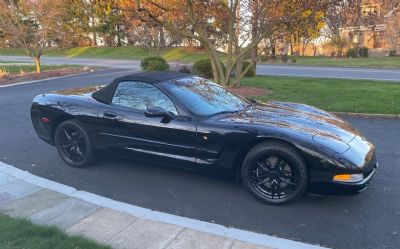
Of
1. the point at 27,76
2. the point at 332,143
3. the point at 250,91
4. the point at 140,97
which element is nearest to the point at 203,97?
the point at 140,97

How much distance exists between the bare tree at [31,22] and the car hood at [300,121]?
17497 millimetres

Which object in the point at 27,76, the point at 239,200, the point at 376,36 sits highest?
the point at 376,36

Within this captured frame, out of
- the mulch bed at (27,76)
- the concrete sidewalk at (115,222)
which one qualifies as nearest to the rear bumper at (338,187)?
the concrete sidewalk at (115,222)

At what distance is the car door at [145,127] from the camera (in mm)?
4477

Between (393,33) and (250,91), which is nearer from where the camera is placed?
(250,91)

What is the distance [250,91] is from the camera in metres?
12.6

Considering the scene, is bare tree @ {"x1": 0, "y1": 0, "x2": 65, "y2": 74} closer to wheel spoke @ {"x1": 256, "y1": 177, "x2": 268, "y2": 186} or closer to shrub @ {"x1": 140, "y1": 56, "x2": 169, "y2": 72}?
shrub @ {"x1": 140, "y1": 56, "x2": 169, "y2": 72}

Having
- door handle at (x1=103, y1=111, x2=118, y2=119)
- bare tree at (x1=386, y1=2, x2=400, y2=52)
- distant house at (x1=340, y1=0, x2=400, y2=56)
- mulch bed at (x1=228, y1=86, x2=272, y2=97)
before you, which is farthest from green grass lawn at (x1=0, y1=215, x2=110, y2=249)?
bare tree at (x1=386, y1=2, x2=400, y2=52)

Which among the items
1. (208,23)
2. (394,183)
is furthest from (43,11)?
(394,183)

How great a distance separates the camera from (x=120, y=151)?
4996 mm

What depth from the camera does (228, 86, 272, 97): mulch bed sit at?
1209 centimetres

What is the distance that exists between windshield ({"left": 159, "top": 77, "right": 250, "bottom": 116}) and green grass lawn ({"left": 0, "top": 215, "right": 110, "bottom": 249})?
1.95 m

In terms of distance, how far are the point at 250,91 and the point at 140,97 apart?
8121mm

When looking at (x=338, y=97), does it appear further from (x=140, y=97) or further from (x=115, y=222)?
(x=115, y=222)
